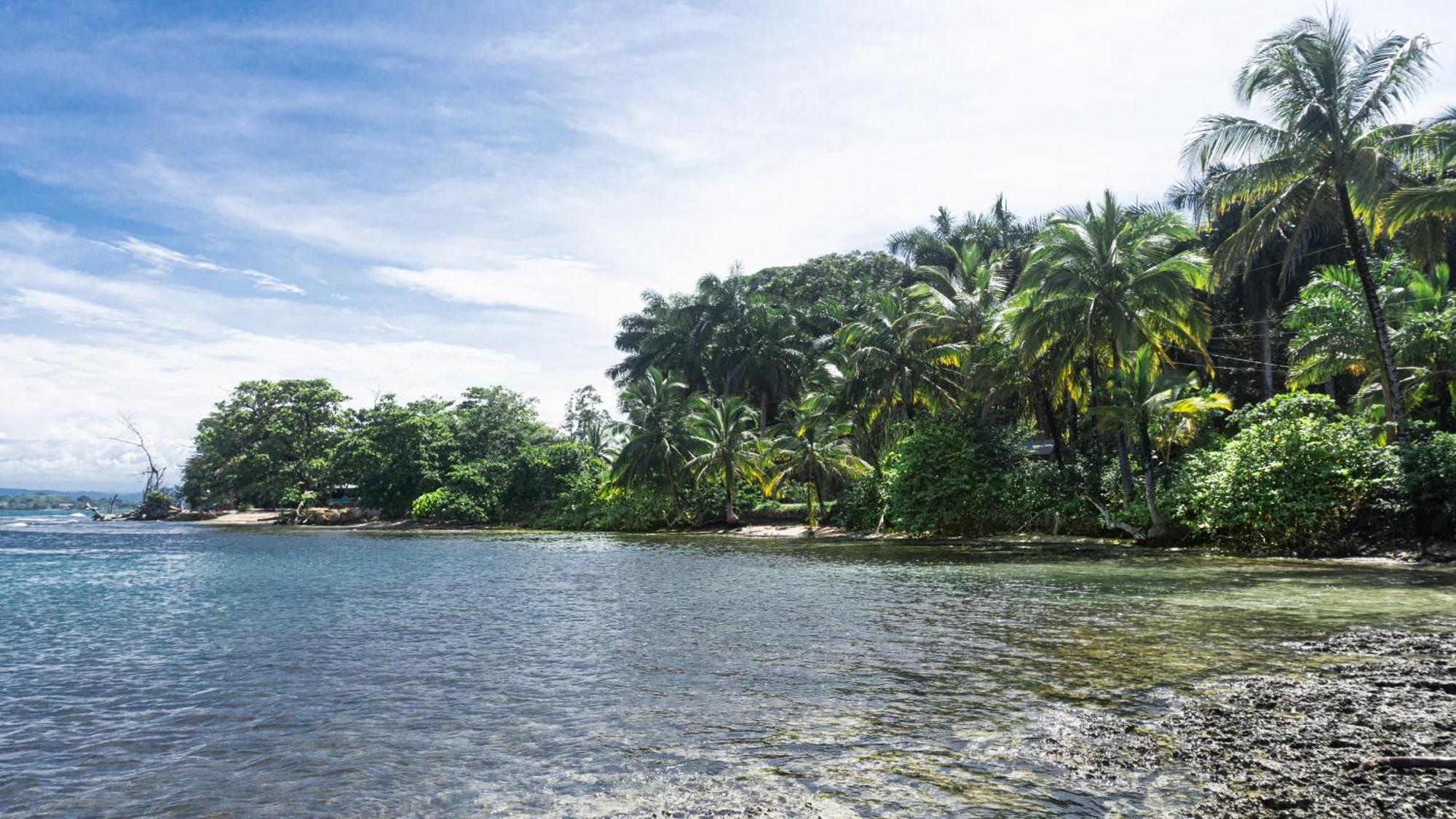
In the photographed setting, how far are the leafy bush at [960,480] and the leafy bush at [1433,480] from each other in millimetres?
13233

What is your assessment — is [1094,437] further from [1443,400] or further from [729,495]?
[729,495]

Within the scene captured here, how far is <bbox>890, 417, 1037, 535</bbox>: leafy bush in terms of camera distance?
3322 centimetres

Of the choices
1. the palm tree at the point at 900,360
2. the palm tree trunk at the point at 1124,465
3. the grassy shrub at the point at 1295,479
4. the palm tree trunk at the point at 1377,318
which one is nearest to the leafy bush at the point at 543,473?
the palm tree at the point at 900,360

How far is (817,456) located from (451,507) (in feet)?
96.8

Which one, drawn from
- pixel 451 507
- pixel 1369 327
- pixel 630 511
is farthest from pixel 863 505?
pixel 451 507

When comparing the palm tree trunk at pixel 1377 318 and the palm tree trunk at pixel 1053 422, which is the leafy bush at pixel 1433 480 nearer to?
the palm tree trunk at pixel 1377 318

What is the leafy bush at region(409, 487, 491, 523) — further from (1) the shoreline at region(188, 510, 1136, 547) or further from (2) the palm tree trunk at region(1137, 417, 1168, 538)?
(2) the palm tree trunk at region(1137, 417, 1168, 538)

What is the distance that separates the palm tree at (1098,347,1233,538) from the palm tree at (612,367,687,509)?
24.1 m

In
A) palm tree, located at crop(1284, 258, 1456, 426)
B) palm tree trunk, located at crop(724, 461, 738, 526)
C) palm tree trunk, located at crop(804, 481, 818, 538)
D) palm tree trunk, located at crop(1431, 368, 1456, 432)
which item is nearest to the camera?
palm tree, located at crop(1284, 258, 1456, 426)

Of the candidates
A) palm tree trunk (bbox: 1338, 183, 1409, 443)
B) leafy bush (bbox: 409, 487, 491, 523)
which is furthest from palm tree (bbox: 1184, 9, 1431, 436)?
leafy bush (bbox: 409, 487, 491, 523)

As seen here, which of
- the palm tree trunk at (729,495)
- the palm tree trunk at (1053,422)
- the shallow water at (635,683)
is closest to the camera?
the shallow water at (635,683)

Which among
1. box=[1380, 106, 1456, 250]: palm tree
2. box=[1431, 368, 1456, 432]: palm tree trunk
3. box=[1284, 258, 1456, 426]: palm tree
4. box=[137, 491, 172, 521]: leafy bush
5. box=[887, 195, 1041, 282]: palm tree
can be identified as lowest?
box=[137, 491, 172, 521]: leafy bush

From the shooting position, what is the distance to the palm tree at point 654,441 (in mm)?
45875

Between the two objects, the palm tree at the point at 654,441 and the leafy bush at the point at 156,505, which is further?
the leafy bush at the point at 156,505
